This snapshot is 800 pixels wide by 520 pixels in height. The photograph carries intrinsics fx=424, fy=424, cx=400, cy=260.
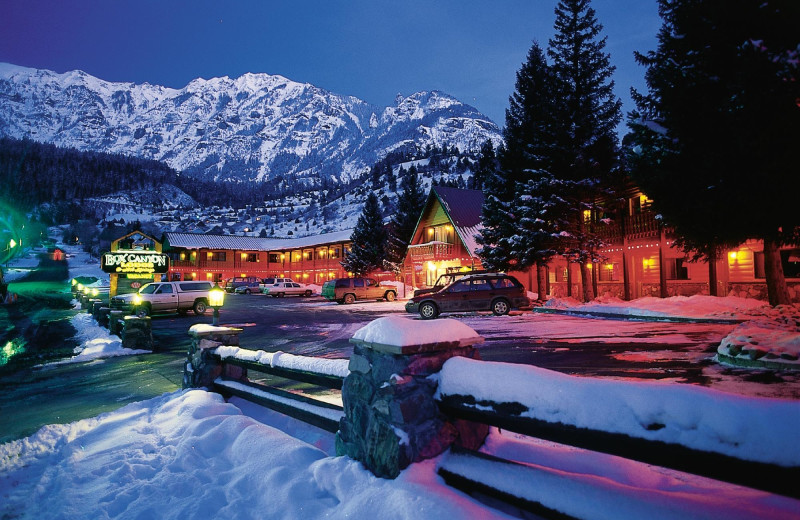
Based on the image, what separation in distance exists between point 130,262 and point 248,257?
50668mm

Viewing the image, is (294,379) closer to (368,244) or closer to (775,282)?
(775,282)

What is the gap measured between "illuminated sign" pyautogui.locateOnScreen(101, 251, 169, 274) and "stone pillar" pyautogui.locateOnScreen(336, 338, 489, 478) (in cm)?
2466

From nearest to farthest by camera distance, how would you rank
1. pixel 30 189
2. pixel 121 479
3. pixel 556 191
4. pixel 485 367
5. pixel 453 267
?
pixel 485 367 < pixel 121 479 < pixel 556 191 < pixel 453 267 < pixel 30 189

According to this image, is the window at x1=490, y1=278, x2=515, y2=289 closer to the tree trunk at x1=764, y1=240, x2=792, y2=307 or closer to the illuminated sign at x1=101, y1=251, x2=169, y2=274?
the tree trunk at x1=764, y1=240, x2=792, y2=307

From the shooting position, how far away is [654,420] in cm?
202

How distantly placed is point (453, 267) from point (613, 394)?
33.9 m

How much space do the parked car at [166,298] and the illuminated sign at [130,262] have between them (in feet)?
3.56

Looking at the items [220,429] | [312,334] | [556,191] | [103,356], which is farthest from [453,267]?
[220,429]

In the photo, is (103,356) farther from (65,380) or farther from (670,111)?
(670,111)

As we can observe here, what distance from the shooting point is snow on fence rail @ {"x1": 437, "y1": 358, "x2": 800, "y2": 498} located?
1.71 meters

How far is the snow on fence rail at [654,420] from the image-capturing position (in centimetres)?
171

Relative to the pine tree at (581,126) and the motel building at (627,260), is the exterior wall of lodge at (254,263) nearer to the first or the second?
the motel building at (627,260)

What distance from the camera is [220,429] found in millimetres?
4453

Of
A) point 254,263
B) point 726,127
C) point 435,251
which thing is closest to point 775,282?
point 726,127
